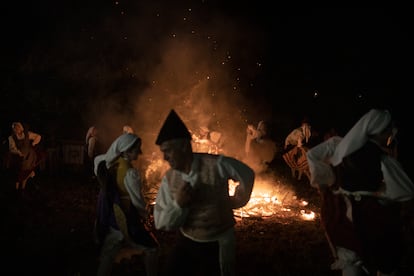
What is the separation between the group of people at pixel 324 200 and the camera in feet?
11.5

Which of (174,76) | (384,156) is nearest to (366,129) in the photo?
(384,156)

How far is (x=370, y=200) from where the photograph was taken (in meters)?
3.88

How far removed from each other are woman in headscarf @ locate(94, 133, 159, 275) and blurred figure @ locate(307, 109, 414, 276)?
7.53ft

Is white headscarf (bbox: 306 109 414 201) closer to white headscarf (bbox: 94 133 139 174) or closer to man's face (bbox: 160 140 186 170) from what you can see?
man's face (bbox: 160 140 186 170)

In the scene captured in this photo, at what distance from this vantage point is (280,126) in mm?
22703

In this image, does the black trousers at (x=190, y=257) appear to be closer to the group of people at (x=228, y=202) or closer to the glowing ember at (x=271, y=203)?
the group of people at (x=228, y=202)

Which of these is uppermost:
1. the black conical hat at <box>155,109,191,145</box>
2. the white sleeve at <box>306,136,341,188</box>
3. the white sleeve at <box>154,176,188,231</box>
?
the black conical hat at <box>155,109,191,145</box>

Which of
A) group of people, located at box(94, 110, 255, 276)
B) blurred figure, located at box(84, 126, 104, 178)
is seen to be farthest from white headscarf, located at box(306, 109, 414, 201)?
blurred figure, located at box(84, 126, 104, 178)

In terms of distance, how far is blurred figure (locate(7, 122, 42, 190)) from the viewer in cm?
1067

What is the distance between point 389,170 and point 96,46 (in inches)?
751

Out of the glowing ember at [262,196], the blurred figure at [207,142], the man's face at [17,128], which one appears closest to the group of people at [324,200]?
the glowing ember at [262,196]

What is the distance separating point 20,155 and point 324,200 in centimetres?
935

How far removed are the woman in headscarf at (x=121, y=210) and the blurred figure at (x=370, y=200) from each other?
2297 millimetres

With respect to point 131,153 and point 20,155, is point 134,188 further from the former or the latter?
point 20,155
